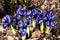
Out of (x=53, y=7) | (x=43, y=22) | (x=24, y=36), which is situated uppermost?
(x=53, y=7)

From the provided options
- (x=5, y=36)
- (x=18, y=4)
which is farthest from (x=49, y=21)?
(x=18, y=4)

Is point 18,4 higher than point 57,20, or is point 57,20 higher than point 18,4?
point 18,4

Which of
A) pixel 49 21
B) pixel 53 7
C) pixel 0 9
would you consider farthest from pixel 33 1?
pixel 49 21

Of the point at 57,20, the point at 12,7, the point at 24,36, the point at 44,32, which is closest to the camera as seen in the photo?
the point at 24,36

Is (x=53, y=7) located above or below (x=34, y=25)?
above

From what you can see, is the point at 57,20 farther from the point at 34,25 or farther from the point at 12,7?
the point at 12,7

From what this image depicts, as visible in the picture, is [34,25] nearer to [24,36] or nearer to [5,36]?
[24,36]

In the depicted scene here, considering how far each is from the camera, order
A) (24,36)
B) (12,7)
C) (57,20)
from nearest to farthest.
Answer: (24,36) < (57,20) < (12,7)

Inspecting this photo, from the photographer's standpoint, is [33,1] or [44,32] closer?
[44,32]

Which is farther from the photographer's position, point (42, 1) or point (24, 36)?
point (42, 1)
